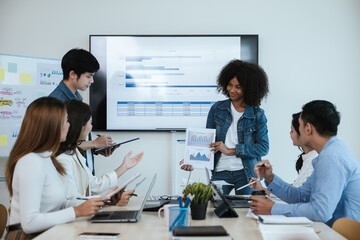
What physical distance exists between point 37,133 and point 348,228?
4.74 feet

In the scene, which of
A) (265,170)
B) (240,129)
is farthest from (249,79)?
(265,170)

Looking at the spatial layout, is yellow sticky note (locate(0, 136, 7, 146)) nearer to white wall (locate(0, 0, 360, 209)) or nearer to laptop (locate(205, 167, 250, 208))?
white wall (locate(0, 0, 360, 209))

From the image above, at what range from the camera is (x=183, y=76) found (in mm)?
4188

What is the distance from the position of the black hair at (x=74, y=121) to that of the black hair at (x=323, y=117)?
50.5 inches

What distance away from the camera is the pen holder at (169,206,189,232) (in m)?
1.68

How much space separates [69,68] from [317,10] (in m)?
2.72

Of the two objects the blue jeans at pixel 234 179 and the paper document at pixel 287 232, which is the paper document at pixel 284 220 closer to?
the paper document at pixel 287 232

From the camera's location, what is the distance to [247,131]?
299 centimetres

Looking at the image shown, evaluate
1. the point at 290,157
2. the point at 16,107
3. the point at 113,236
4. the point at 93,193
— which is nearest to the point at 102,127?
the point at 16,107

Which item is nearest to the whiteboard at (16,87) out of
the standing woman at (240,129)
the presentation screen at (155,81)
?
the presentation screen at (155,81)

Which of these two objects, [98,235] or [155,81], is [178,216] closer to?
[98,235]

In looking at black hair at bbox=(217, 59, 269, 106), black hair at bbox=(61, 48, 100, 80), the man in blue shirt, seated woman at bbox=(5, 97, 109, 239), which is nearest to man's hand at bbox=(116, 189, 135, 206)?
seated woman at bbox=(5, 97, 109, 239)

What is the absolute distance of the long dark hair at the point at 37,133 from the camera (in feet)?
6.09

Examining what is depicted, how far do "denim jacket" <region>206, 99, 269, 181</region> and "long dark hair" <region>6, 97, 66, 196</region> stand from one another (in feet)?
4.63
